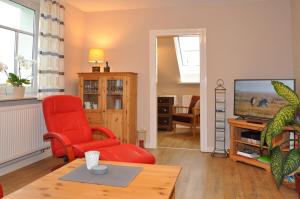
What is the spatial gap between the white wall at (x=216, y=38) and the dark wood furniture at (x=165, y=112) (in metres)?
1.50

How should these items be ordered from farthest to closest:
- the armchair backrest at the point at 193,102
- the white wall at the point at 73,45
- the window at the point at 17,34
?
the armchair backrest at the point at 193,102
the white wall at the point at 73,45
the window at the point at 17,34

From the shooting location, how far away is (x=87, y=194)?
1463mm

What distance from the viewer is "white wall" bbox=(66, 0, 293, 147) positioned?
3.98 meters

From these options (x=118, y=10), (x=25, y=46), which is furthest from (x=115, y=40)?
(x=25, y=46)

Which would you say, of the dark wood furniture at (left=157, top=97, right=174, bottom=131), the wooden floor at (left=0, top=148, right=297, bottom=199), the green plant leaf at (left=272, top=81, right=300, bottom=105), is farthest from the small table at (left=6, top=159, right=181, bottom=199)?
the dark wood furniture at (left=157, top=97, right=174, bottom=131)

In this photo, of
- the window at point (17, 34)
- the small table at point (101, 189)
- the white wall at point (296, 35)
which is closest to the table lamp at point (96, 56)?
the window at point (17, 34)

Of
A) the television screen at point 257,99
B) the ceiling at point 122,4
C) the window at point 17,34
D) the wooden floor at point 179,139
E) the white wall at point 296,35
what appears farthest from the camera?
the wooden floor at point 179,139

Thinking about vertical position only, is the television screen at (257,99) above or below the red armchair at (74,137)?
above

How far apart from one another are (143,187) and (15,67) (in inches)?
105

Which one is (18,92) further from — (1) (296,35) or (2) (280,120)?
(1) (296,35)

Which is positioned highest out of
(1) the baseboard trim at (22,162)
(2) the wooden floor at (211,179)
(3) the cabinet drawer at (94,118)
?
(3) the cabinet drawer at (94,118)

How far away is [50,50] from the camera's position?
3.54m

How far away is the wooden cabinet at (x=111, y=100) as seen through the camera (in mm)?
4137

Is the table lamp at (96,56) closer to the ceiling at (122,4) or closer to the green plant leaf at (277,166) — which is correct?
the ceiling at (122,4)
